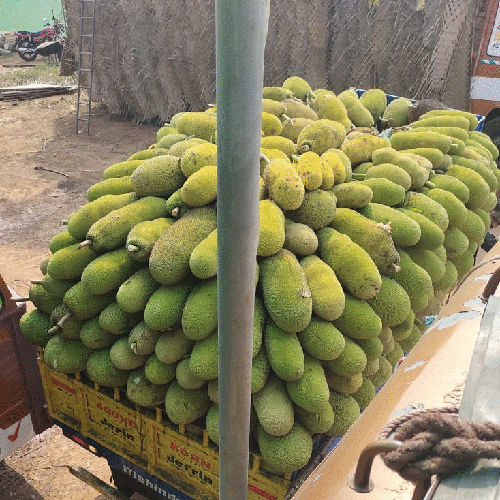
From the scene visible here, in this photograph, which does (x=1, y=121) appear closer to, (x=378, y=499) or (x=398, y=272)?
(x=398, y=272)

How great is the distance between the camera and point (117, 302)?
249 centimetres

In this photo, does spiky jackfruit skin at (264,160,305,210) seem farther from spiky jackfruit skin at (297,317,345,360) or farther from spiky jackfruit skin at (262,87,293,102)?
spiky jackfruit skin at (262,87,293,102)

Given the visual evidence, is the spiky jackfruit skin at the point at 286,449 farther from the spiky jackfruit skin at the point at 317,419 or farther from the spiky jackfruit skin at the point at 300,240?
the spiky jackfruit skin at the point at 300,240

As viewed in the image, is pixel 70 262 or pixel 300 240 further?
pixel 70 262

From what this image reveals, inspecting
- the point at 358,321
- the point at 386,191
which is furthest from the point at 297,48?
the point at 358,321

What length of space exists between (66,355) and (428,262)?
1.99 metres

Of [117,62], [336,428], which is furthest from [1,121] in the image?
[336,428]

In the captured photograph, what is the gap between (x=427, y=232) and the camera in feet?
9.25

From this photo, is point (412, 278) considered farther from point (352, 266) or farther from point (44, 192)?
point (44, 192)

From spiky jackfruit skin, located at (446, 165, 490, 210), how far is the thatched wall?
10.4 ft

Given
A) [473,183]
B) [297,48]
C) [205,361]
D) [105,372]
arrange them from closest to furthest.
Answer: [205,361], [105,372], [473,183], [297,48]

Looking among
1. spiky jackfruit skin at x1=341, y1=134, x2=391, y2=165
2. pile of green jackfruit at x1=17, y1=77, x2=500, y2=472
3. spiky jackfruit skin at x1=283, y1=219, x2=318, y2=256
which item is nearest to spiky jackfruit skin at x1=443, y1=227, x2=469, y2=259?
pile of green jackfruit at x1=17, y1=77, x2=500, y2=472

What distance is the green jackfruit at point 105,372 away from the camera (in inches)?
99.7

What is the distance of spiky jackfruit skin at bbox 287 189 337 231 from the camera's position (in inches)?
100
